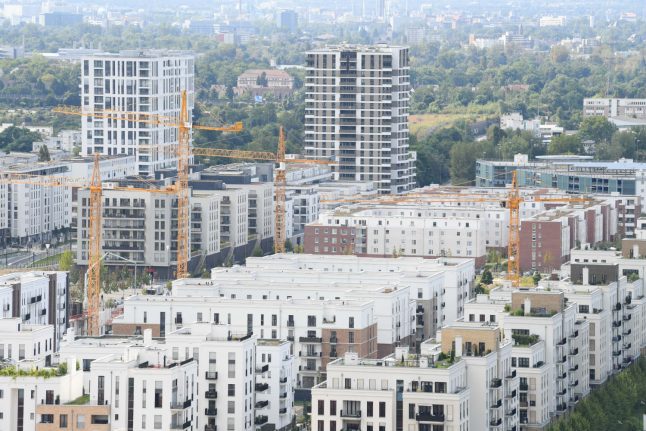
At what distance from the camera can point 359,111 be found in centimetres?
6131

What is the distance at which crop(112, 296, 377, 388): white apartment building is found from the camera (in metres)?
35.0

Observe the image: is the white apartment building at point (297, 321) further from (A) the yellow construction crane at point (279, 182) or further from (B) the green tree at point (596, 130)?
(B) the green tree at point (596, 130)

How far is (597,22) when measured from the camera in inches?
7648

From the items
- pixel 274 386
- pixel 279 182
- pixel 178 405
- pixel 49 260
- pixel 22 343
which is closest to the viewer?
pixel 178 405

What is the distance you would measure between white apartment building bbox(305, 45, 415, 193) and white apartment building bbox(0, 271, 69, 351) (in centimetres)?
2486

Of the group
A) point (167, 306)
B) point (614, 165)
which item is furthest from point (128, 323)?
point (614, 165)

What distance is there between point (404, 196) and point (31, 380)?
1174 inches

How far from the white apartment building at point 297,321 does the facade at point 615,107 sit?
53474 millimetres

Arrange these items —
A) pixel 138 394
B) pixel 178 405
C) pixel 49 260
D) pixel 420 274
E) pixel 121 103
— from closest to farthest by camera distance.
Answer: pixel 138 394, pixel 178 405, pixel 420 274, pixel 49 260, pixel 121 103

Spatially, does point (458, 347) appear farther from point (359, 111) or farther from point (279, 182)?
point (359, 111)

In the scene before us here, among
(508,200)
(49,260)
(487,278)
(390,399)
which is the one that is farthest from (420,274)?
(49,260)

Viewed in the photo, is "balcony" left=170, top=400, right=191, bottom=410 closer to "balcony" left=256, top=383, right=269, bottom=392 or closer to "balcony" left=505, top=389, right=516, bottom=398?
"balcony" left=256, top=383, right=269, bottom=392

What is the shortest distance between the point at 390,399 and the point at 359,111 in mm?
33685

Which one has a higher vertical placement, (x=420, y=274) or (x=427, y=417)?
(x=420, y=274)
